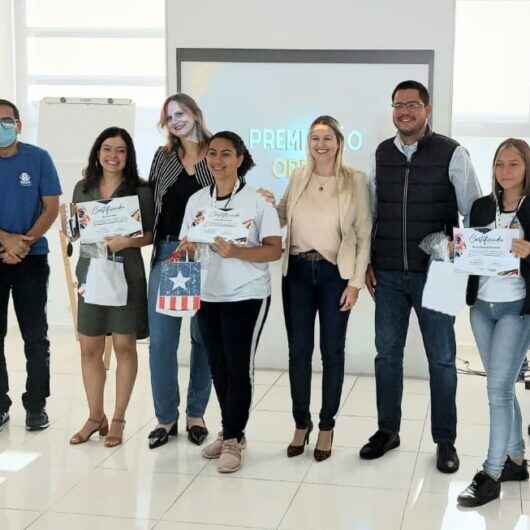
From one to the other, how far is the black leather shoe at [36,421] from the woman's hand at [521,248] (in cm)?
246

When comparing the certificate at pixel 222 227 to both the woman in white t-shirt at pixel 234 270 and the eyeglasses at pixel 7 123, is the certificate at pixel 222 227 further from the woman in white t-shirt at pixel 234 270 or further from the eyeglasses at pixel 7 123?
the eyeglasses at pixel 7 123

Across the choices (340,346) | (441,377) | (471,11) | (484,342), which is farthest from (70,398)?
(471,11)

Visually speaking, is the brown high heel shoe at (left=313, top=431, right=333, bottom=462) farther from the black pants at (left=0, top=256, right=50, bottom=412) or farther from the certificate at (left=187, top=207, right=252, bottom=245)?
the black pants at (left=0, top=256, right=50, bottom=412)

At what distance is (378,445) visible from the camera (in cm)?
407

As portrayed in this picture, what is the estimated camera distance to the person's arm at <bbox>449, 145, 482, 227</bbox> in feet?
12.3

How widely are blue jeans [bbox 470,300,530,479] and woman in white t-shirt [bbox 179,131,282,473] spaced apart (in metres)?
0.89

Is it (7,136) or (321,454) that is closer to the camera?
(321,454)

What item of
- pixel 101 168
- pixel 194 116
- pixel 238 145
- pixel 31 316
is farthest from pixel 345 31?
pixel 31 316

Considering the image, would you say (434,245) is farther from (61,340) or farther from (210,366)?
(61,340)

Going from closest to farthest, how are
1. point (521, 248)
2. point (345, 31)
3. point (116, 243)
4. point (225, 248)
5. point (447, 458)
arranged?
point (521, 248), point (225, 248), point (447, 458), point (116, 243), point (345, 31)

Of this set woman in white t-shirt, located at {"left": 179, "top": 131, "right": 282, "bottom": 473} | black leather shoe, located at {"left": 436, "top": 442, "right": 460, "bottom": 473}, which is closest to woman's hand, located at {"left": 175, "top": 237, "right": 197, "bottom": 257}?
woman in white t-shirt, located at {"left": 179, "top": 131, "right": 282, "bottom": 473}

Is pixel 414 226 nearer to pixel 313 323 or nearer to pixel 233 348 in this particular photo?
pixel 313 323

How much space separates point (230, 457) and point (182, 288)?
0.76 metres

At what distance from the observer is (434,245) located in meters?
3.69
